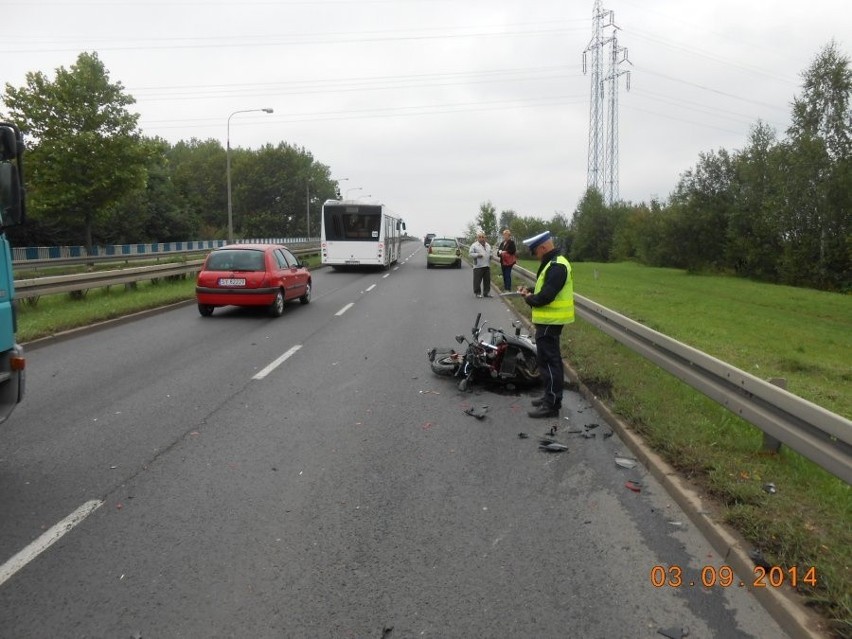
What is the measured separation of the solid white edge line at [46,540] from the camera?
3.38 m

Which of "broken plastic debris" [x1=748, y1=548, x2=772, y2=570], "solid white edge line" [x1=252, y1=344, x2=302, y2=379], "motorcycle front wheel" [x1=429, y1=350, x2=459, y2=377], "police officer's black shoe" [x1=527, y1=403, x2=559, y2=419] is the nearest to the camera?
"broken plastic debris" [x1=748, y1=548, x2=772, y2=570]

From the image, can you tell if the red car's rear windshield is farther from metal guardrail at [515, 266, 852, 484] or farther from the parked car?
the parked car

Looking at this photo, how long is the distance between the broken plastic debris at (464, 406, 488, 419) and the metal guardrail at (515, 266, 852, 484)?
181 centimetres

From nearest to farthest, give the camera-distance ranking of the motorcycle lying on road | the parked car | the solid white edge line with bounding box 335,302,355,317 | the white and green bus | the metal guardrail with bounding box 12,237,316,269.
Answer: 1. the motorcycle lying on road
2. the solid white edge line with bounding box 335,302,355,317
3. the white and green bus
4. the metal guardrail with bounding box 12,237,316,269
5. the parked car

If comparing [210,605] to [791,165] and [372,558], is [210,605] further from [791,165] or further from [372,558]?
[791,165]

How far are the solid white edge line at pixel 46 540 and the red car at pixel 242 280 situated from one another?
9873 millimetres

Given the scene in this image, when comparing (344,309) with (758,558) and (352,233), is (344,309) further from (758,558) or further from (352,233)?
(352,233)

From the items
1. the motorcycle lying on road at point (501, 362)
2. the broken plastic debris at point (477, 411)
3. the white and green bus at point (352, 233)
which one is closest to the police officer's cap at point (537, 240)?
the motorcycle lying on road at point (501, 362)

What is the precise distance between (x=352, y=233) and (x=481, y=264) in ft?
37.8

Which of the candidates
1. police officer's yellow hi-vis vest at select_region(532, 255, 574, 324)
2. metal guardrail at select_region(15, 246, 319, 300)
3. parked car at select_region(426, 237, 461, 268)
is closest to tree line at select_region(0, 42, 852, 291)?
parked car at select_region(426, 237, 461, 268)

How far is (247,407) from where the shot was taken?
22.2 feet
